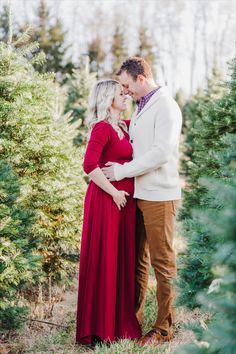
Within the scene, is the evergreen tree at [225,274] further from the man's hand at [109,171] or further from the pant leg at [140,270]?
the pant leg at [140,270]

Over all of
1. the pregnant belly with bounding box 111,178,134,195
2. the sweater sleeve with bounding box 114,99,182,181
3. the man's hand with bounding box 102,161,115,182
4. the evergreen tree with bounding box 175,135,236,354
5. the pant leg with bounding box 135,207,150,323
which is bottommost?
the pant leg with bounding box 135,207,150,323

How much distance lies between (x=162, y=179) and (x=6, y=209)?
1400mm

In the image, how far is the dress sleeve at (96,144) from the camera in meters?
4.21

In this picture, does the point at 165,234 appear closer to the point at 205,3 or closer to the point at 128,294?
the point at 128,294

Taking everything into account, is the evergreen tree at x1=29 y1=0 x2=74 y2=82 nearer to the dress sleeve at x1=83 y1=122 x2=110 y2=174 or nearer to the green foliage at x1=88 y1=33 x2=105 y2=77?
the green foliage at x1=88 y1=33 x2=105 y2=77

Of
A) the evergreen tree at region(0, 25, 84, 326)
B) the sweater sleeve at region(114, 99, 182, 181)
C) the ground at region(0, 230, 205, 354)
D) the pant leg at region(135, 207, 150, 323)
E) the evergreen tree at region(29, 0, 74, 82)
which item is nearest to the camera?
the ground at region(0, 230, 205, 354)

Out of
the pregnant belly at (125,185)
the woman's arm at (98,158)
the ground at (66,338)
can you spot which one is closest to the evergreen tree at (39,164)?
the ground at (66,338)

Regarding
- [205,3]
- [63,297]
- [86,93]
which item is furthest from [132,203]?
[205,3]

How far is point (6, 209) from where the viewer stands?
3879 mm

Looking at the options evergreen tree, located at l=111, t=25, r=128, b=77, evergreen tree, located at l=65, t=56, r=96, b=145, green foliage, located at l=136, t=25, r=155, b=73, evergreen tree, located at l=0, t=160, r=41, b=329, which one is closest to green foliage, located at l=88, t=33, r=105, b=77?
evergreen tree, located at l=111, t=25, r=128, b=77

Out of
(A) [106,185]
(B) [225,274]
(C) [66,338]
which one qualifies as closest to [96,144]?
(A) [106,185]

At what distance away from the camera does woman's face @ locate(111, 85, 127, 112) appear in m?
4.31

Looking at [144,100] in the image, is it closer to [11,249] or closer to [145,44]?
[11,249]

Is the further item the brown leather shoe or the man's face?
the man's face
